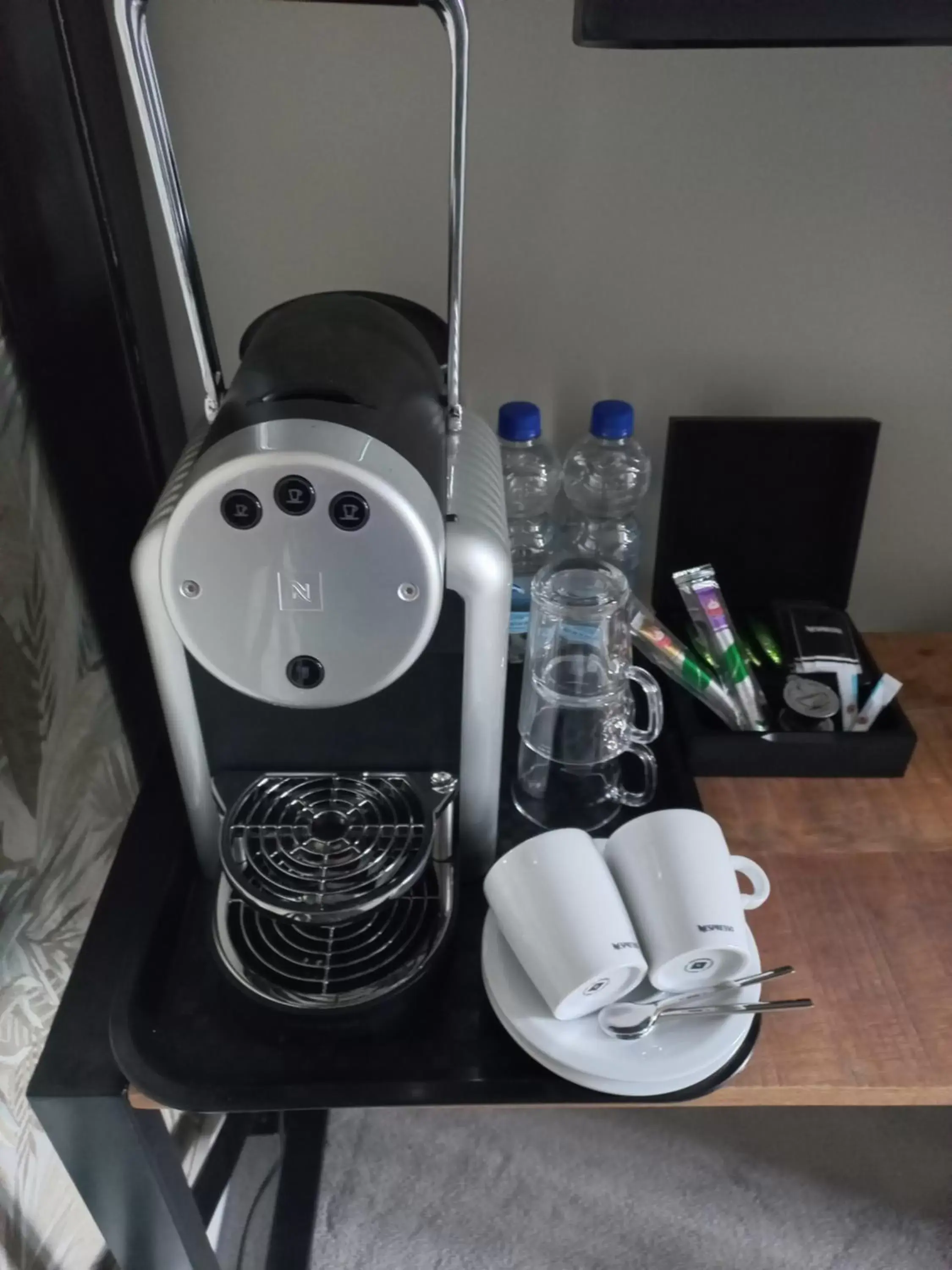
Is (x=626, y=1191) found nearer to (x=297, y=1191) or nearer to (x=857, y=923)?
(x=297, y=1191)

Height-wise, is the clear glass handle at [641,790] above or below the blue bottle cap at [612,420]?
below

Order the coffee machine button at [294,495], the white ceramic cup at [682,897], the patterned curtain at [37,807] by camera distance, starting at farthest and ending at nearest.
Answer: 1. the patterned curtain at [37,807]
2. the white ceramic cup at [682,897]
3. the coffee machine button at [294,495]

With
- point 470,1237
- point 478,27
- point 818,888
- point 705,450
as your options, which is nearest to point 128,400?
point 478,27

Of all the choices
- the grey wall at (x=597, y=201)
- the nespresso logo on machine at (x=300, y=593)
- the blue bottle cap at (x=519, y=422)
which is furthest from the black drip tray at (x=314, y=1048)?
the grey wall at (x=597, y=201)

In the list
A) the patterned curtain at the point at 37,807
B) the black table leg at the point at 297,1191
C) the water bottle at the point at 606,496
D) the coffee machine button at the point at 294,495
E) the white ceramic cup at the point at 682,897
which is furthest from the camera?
the black table leg at the point at 297,1191

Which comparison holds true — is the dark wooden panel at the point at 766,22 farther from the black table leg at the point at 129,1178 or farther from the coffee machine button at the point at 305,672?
the black table leg at the point at 129,1178

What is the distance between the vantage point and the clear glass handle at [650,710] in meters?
0.80

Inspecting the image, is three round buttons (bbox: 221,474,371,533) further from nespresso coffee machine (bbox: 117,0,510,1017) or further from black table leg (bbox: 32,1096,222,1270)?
black table leg (bbox: 32,1096,222,1270)

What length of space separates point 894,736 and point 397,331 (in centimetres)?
54

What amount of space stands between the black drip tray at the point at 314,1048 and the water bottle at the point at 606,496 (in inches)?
17.6

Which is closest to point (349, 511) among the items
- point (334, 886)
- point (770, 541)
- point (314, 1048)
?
point (334, 886)

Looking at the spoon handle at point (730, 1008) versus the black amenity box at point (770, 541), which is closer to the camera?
the spoon handle at point (730, 1008)

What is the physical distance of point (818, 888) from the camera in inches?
30.2

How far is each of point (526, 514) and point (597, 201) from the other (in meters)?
0.30
